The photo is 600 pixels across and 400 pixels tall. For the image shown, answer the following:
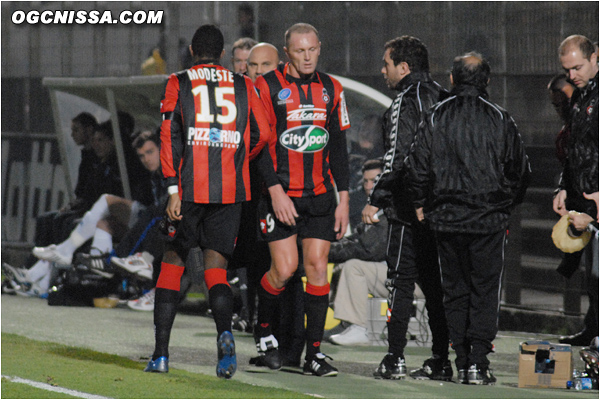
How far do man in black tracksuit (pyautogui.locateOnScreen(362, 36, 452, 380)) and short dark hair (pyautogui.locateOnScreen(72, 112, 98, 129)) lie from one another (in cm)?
607

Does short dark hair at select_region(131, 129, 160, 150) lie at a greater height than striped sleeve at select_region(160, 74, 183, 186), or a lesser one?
greater

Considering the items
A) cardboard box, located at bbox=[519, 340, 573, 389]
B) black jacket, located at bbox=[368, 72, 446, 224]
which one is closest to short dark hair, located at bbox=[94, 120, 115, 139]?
black jacket, located at bbox=[368, 72, 446, 224]

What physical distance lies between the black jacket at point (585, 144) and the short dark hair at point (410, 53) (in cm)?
99

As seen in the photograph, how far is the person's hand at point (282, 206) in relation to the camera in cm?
655

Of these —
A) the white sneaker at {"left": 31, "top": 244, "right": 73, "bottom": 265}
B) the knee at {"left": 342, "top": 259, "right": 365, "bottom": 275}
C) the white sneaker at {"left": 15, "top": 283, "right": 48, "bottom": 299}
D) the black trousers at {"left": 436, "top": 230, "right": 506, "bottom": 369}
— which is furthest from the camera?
the white sneaker at {"left": 15, "top": 283, "right": 48, "bottom": 299}

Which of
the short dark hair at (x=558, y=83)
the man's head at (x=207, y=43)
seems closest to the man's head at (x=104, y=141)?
the short dark hair at (x=558, y=83)

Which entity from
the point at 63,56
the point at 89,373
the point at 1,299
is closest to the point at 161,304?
the point at 89,373

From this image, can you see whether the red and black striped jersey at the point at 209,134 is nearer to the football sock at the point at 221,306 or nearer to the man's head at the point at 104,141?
the football sock at the point at 221,306

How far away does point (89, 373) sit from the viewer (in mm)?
6469

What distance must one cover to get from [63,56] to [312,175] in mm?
7532

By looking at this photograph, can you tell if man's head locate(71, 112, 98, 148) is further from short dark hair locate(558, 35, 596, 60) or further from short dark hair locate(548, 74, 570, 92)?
short dark hair locate(558, 35, 596, 60)

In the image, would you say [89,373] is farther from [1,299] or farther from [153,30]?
[153,30]

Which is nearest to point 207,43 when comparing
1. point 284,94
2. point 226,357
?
point 284,94

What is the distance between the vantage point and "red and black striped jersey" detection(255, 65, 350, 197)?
21.9 ft
